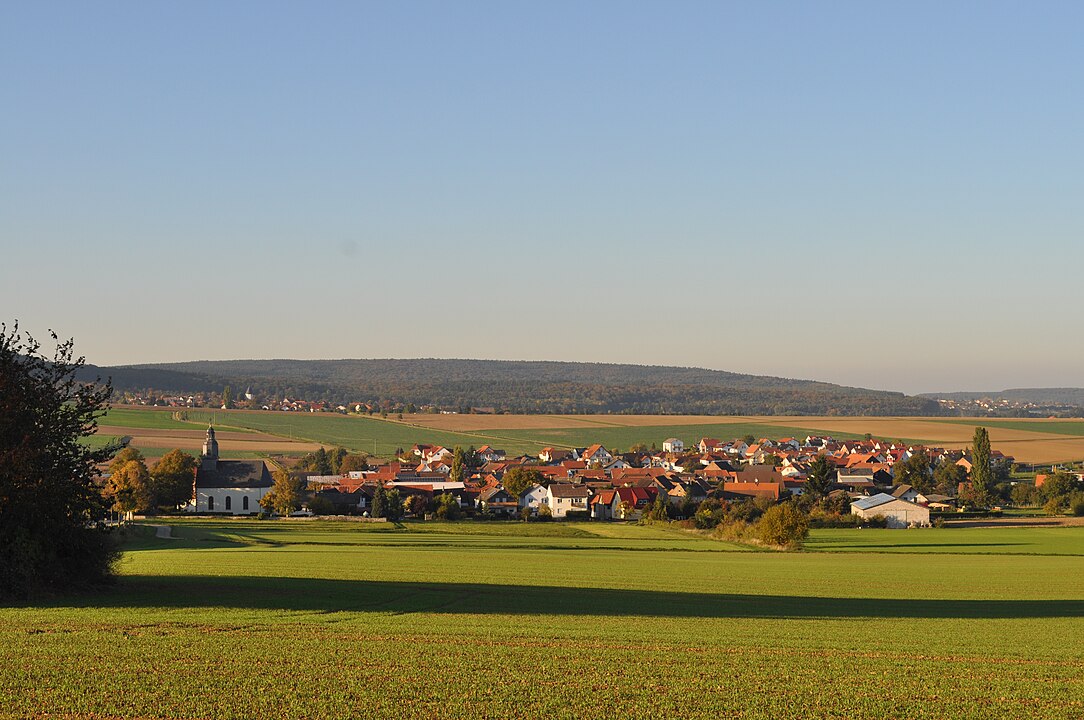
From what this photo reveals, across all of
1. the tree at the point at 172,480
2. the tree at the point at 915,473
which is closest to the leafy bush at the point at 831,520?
the tree at the point at 915,473

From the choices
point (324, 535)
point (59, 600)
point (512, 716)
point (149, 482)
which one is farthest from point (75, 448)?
point (149, 482)

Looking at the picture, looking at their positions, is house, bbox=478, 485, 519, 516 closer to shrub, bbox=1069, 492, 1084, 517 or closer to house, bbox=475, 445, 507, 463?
house, bbox=475, 445, 507, 463

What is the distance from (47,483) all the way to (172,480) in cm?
6831

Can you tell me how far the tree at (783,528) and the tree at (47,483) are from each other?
39.7 meters

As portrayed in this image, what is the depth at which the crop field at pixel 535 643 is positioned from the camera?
16.5 m

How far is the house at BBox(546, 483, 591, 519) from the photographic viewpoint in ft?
329

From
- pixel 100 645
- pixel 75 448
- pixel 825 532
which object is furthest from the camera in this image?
pixel 825 532

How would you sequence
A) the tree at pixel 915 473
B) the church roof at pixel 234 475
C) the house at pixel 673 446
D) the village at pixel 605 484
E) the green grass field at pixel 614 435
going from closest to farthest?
the village at pixel 605 484 < the church roof at pixel 234 475 < the tree at pixel 915 473 < the house at pixel 673 446 < the green grass field at pixel 614 435

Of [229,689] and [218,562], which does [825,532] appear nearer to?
[218,562]

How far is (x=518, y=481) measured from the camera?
10694cm

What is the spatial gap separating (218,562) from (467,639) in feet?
72.7

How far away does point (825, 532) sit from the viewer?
75875mm

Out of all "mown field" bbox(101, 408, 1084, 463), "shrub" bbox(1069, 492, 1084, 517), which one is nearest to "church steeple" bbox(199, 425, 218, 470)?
"mown field" bbox(101, 408, 1084, 463)

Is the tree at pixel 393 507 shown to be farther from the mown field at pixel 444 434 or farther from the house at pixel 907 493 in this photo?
the mown field at pixel 444 434
